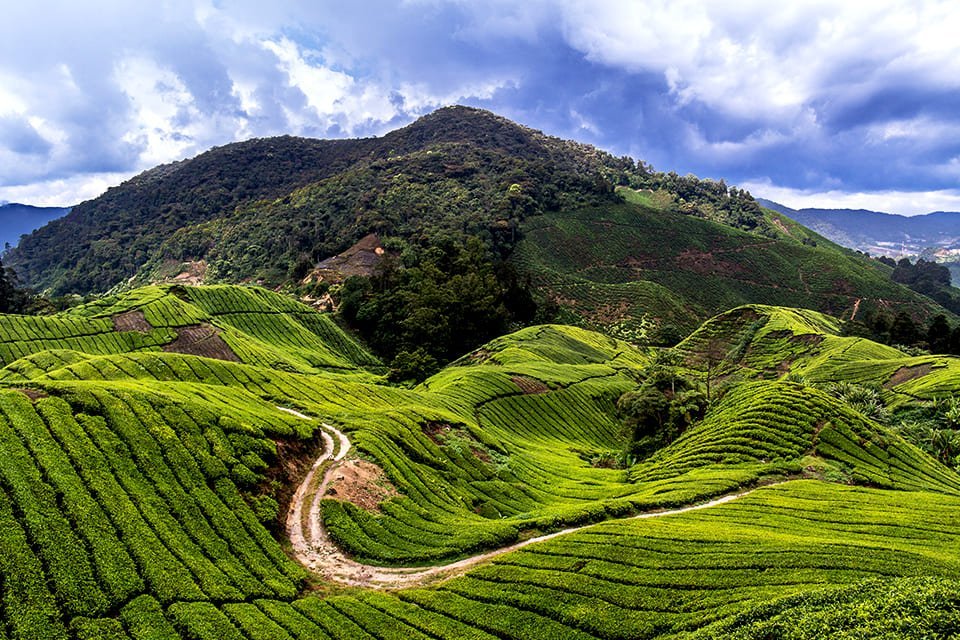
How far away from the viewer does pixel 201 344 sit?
2586 inches

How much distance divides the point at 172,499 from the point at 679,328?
127 m

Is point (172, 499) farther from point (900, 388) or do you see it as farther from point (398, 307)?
point (398, 307)

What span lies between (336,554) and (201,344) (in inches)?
2115

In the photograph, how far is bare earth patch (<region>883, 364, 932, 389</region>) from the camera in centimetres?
6353

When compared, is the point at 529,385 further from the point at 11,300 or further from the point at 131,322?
the point at 11,300

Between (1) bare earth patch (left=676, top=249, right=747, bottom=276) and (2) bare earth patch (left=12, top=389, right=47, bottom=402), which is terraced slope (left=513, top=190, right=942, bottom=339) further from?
(2) bare earth patch (left=12, top=389, right=47, bottom=402)

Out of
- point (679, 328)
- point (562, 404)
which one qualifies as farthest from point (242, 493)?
point (679, 328)

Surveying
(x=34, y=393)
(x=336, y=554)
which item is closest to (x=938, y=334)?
(x=336, y=554)

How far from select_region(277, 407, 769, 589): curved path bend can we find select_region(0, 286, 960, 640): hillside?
10 centimetres

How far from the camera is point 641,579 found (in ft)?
59.4

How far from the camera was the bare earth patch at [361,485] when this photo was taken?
81.5 ft

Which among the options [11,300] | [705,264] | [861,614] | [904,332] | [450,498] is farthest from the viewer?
[705,264]

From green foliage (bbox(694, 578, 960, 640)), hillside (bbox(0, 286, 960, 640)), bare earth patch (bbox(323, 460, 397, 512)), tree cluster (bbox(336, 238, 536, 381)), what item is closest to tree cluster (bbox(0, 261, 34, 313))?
tree cluster (bbox(336, 238, 536, 381))

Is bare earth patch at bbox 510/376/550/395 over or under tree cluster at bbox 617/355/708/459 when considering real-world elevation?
over
